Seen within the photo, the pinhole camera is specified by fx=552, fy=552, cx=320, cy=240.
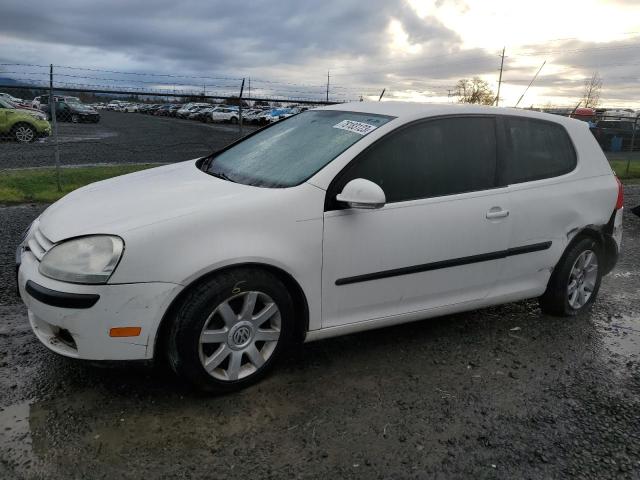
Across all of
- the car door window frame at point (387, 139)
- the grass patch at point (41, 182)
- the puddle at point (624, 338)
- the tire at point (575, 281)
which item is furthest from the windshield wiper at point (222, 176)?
the grass patch at point (41, 182)

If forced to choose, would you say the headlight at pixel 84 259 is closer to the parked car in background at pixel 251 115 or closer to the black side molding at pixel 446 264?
the black side molding at pixel 446 264

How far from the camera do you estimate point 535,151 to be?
3.90 metres

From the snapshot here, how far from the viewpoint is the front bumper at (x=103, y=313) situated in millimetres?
2586

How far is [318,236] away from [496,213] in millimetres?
1288

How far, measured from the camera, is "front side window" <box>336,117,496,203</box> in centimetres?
324

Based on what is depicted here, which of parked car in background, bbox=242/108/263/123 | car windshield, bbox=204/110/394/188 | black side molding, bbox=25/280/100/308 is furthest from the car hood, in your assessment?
parked car in background, bbox=242/108/263/123

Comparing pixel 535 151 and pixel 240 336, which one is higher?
pixel 535 151

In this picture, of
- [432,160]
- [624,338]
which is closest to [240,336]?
[432,160]

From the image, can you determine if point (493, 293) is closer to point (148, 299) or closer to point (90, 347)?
point (148, 299)

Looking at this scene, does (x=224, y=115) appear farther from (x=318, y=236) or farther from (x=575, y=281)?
(x=318, y=236)

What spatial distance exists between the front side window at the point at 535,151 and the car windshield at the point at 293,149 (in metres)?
0.97

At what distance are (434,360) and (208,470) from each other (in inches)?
65.8

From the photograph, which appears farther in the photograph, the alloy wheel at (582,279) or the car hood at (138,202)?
the alloy wheel at (582,279)

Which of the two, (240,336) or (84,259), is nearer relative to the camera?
(84,259)
